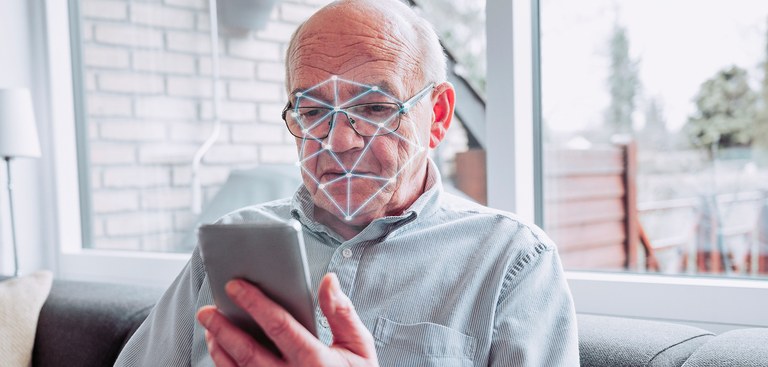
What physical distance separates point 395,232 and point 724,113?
2.87 ft

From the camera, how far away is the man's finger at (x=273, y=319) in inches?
28.6

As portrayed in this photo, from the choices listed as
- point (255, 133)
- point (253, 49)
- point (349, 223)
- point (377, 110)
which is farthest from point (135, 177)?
point (377, 110)

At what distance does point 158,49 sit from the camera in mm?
2469

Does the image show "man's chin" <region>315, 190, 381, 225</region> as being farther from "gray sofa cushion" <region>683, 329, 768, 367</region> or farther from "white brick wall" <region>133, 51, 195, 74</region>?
"white brick wall" <region>133, 51, 195, 74</region>

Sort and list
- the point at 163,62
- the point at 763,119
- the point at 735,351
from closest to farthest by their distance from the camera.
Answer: the point at 735,351 < the point at 763,119 < the point at 163,62

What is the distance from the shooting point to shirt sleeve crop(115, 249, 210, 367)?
120 cm

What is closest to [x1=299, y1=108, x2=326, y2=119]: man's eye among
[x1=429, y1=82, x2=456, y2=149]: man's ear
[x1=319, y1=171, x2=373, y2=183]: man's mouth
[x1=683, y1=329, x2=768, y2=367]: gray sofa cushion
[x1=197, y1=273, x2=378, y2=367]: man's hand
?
[x1=319, y1=171, x2=373, y2=183]: man's mouth

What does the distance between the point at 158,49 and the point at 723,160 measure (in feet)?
6.37

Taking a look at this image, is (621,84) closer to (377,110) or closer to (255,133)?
(377,110)

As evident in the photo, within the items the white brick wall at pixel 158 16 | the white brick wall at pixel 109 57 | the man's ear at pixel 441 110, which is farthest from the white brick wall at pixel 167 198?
the man's ear at pixel 441 110

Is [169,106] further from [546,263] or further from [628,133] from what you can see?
[546,263]

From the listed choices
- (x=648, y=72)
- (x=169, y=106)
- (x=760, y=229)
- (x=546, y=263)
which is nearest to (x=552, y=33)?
(x=648, y=72)

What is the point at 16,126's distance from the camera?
2.04 meters

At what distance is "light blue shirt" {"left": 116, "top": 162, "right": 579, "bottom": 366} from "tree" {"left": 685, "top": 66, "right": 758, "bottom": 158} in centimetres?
65
